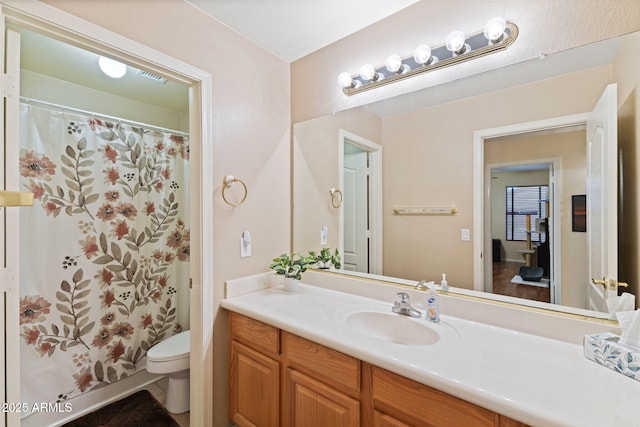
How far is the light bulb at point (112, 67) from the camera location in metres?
1.89

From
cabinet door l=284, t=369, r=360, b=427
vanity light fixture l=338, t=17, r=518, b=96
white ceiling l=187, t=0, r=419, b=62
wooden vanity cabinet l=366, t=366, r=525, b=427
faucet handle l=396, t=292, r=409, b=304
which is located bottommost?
cabinet door l=284, t=369, r=360, b=427

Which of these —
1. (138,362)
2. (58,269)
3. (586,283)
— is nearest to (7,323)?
(58,269)

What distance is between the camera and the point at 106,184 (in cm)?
204

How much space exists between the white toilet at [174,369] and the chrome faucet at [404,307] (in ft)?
4.94

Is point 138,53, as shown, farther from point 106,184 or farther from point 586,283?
point 586,283

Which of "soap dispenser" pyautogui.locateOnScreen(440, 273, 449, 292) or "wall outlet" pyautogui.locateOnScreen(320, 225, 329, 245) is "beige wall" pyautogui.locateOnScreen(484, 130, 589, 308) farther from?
"wall outlet" pyautogui.locateOnScreen(320, 225, 329, 245)

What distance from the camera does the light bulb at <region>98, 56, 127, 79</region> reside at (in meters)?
1.89

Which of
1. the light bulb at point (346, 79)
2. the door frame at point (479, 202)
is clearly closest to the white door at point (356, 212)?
the light bulb at point (346, 79)

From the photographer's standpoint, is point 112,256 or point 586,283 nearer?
point 586,283

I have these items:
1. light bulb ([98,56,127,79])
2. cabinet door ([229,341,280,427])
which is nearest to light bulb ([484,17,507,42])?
cabinet door ([229,341,280,427])

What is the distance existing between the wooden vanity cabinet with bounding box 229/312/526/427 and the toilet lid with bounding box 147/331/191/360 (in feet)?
1.82

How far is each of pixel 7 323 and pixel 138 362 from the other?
1.40 m

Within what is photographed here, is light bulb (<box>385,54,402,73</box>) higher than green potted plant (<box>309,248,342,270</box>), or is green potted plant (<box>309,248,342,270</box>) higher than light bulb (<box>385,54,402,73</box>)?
light bulb (<box>385,54,402,73</box>)

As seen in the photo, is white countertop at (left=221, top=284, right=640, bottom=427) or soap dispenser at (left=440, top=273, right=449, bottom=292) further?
soap dispenser at (left=440, top=273, right=449, bottom=292)
